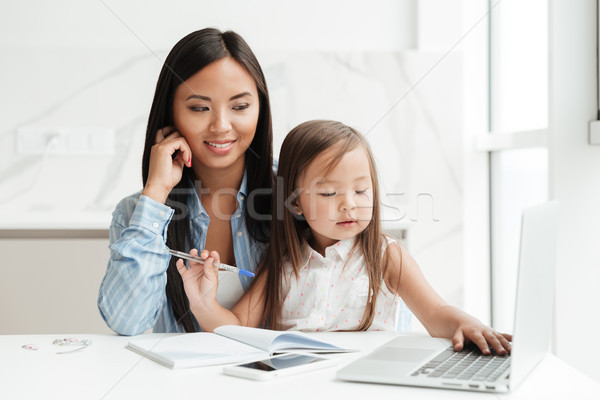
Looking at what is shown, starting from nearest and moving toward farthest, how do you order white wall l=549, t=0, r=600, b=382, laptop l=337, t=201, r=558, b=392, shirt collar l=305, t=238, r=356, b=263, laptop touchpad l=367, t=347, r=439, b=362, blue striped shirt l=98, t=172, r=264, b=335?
laptop l=337, t=201, r=558, b=392, laptop touchpad l=367, t=347, r=439, b=362, blue striped shirt l=98, t=172, r=264, b=335, shirt collar l=305, t=238, r=356, b=263, white wall l=549, t=0, r=600, b=382

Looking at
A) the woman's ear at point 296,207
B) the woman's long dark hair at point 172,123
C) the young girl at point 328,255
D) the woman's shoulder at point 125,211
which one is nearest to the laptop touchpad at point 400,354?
the young girl at point 328,255

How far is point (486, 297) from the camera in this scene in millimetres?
2242

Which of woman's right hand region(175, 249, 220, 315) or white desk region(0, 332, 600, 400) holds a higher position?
woman's right hand region(175, 249, 220, 315)

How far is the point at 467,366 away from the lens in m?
0.78

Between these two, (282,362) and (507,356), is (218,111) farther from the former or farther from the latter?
(507,356)

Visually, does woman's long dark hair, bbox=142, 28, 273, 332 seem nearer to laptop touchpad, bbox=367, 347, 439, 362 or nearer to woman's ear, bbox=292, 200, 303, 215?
woman's ear, bbox=292, 200, 303, 215

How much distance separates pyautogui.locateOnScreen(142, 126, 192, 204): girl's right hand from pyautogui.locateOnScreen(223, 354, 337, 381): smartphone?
506 mm

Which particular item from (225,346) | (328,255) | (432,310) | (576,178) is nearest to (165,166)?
(328,255)

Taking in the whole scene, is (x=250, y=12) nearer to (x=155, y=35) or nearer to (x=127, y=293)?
(x=155, y=35)

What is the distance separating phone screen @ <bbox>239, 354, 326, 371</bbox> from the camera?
0.79m

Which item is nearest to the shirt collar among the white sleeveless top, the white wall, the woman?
the white sleeveless top

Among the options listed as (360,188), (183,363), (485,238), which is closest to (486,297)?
(485,238)

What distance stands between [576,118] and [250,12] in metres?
1.18

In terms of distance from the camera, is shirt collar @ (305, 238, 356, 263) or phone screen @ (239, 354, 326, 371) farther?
shirt collar @ (305, 238, 356, 263)
